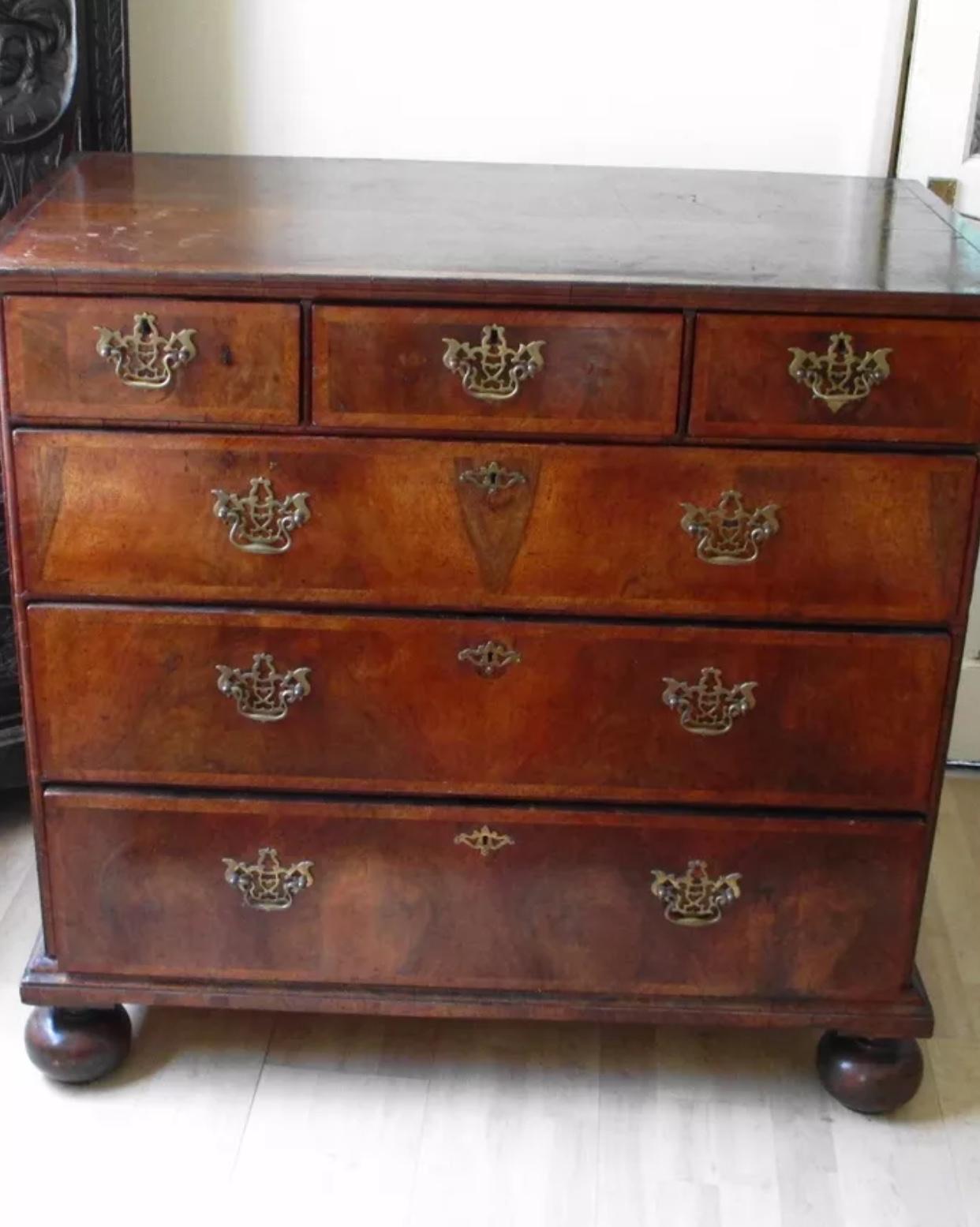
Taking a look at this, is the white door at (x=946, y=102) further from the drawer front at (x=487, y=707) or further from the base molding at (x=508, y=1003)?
the base molding at (x=508, y=1003)

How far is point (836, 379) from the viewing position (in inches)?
63.1

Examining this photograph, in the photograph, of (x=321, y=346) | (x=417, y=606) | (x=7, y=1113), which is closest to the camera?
(x=321, y=346)

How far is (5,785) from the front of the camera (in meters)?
2.30

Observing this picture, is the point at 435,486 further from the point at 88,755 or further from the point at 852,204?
the point at 852,204

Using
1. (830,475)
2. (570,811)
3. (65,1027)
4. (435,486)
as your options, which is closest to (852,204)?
(830,475)

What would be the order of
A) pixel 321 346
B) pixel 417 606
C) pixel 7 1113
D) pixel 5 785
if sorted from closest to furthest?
pixel 321 346
pixel 417 606
pixel 7 1113
pixel 5 785

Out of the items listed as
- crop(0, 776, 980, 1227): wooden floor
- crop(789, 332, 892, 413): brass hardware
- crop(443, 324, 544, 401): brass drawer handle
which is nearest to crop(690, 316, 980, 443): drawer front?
crop(789, 332, 892, 413): brass hardware

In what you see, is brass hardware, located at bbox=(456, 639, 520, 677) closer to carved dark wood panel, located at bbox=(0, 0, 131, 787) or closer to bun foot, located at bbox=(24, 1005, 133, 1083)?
bun foot, located at bbox=(24, 1005, 133, 1083)

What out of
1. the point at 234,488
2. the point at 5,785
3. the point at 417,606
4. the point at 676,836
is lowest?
the point at 5,785

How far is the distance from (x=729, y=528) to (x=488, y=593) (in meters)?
0.25

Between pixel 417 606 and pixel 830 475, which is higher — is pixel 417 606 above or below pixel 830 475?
below

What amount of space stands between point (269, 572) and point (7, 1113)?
0.71 metres

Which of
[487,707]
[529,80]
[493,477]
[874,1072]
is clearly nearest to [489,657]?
[487,707]

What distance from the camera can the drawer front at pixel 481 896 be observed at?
1.80 meters
